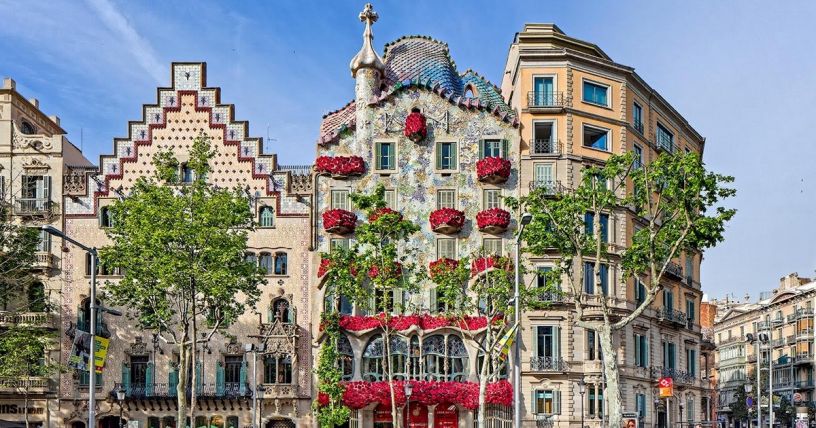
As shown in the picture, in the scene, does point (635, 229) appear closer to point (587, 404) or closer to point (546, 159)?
point (546, 159)

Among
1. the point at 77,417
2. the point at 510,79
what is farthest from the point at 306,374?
the point at 510,79

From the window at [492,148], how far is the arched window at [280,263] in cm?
1405

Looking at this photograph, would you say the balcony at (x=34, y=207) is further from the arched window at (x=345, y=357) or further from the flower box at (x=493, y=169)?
the flower box at (x=493, y=169)

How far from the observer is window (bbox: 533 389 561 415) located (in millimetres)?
56562

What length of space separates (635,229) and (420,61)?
1845 centimetres

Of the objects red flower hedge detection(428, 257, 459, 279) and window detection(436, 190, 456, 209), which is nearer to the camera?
red flower hedge detection(428, 257, 459, 279)

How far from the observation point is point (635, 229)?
61.3m

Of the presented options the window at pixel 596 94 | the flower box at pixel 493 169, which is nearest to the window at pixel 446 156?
the flower box at pixel 493 169

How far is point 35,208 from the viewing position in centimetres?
6034

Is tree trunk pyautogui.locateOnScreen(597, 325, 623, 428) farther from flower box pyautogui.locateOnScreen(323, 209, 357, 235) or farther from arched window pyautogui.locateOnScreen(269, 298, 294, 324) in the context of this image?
arched window pyautogui.locateOnScreen(269, 298, 294, 324)

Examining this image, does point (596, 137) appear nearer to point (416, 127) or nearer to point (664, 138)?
point (664, 138)

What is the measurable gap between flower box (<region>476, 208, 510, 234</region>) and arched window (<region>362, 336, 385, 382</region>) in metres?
9.34

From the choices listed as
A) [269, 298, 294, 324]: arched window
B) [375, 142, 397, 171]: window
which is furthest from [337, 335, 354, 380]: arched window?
[375, 142, 397, 171]: window

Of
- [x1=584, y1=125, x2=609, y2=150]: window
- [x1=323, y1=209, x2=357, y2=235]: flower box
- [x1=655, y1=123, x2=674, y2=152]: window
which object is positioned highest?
[x1=655, y1=123, x2=674, y2=152]: window
